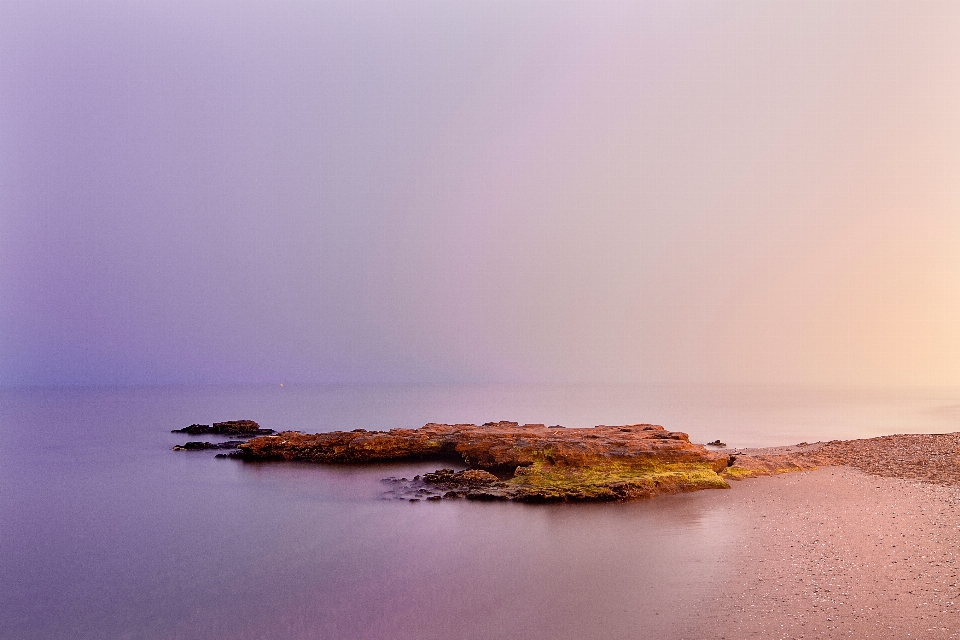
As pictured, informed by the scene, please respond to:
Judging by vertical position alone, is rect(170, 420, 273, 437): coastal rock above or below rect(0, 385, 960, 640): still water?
above

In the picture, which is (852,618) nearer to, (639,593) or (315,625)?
(639,593)

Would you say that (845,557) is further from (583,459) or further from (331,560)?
(331,560)

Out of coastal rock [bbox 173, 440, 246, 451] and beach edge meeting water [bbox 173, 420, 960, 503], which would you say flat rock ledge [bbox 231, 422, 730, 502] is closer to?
beach edge meeting water [bbox 173, 420, 960, 503]

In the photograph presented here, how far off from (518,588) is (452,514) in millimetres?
7280

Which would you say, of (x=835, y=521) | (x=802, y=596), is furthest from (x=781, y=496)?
(x=802, y=596)

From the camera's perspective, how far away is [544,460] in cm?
2525

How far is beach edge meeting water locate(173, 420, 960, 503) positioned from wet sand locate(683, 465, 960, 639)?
3278 millimetres

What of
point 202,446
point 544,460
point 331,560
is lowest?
point 331,560

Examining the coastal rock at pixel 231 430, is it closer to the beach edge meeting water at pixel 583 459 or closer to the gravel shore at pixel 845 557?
the beach edge meeting water at pixel 583 459

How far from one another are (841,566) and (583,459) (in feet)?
40.1

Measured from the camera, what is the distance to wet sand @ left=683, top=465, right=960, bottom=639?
10.2 m

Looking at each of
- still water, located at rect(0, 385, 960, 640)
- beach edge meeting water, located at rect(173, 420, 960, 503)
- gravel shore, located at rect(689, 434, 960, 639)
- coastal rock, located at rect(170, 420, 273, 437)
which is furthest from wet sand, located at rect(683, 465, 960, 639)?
coastal rock, located at rect(170, 420, 273, 437)

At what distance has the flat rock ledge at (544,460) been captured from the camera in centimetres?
2217

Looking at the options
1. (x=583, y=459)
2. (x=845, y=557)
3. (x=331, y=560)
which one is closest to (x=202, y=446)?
(x=583, y=459)
